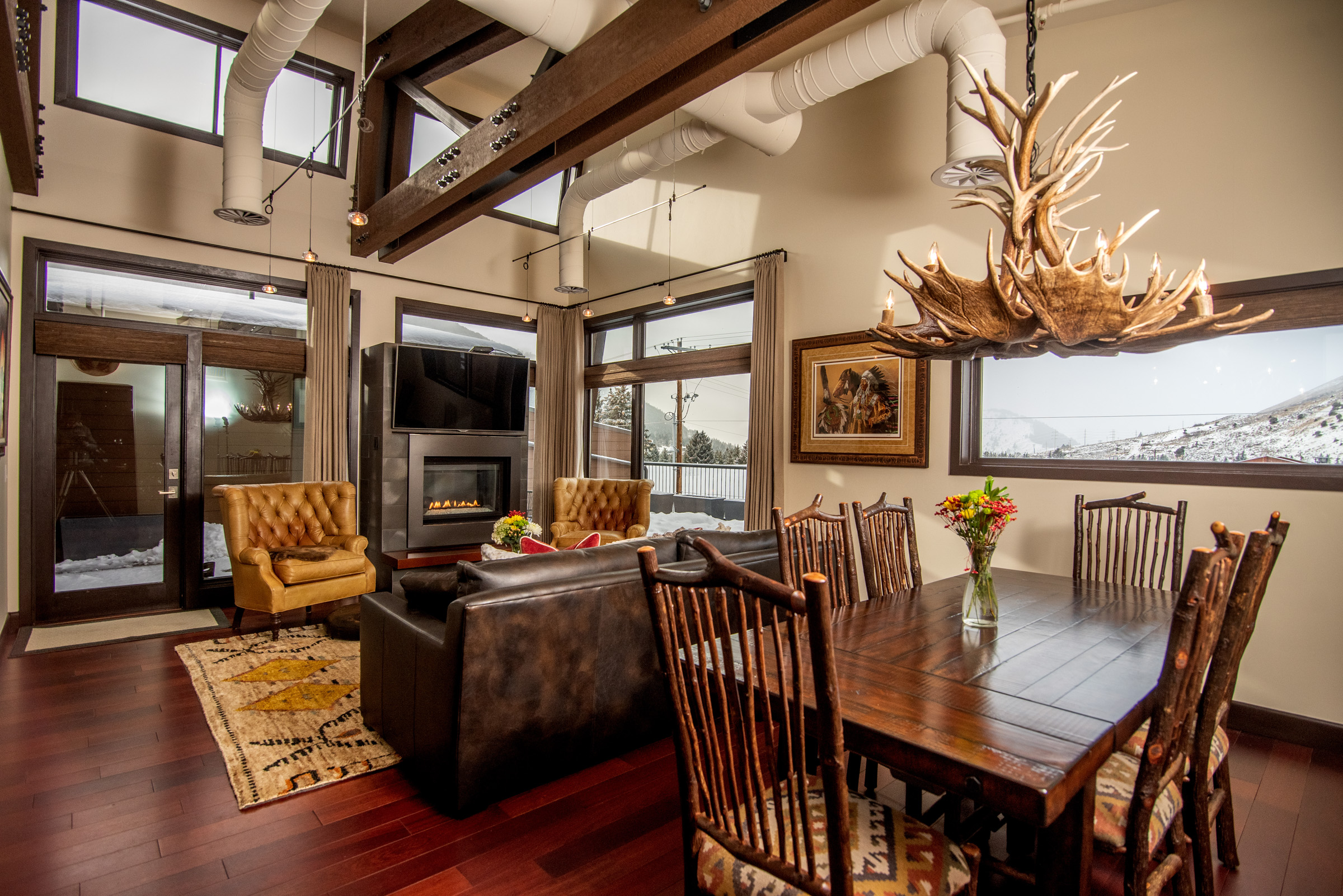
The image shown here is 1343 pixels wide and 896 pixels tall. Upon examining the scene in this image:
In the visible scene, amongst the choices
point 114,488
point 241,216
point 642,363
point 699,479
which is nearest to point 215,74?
point 241,216

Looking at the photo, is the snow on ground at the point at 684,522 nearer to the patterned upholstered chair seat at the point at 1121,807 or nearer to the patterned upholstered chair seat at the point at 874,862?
the patterned upholstered chair seat at the point at 1121,807

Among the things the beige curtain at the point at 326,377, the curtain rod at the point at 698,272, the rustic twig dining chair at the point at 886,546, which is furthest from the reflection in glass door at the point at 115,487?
the rustic twig dining chair at the point at 886,546

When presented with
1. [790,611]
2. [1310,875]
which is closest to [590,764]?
[790,611]

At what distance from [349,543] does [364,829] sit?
123 inches

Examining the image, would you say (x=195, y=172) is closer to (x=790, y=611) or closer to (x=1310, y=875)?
(x=790, y=611)

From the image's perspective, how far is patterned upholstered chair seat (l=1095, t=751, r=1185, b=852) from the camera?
1.49 m

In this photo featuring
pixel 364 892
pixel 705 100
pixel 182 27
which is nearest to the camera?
pixel 364 892

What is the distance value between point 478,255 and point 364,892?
5.92 m

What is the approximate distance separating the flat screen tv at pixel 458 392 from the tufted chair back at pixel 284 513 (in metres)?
0.86

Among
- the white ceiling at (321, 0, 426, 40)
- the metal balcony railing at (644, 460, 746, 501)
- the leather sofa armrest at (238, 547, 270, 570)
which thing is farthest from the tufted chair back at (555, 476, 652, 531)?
the white ceiling at (321, 0, 426, 40)

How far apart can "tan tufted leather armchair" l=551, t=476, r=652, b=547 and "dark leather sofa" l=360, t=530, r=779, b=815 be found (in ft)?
10.1

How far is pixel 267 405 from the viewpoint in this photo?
5477mm

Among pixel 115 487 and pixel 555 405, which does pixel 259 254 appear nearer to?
pixel 115 487

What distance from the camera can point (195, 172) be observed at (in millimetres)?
5129
